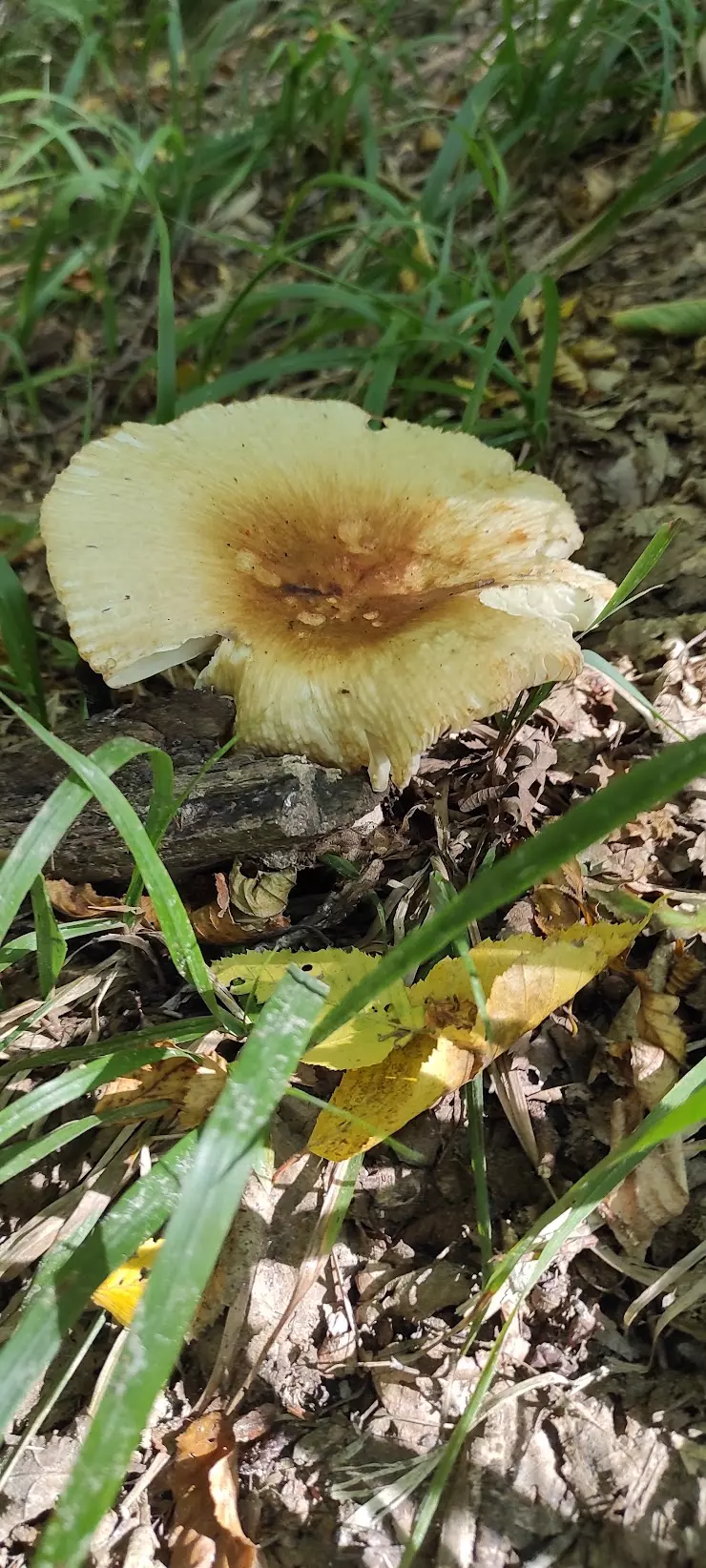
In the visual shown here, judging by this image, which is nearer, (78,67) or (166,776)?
(166,776)

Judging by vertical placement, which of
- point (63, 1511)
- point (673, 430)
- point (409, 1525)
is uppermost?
point (673, 430)

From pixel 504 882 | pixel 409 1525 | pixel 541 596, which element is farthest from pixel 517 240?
pixel 409 1525

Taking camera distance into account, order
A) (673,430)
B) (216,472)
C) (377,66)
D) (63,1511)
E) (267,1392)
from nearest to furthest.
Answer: (63,1511), (267,1392), (216,472), (673,430), (377,66)

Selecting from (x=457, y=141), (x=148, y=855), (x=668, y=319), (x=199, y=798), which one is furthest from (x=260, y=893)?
(x=457, y=141)

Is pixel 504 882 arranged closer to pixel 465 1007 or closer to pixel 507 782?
pixel 465 1007

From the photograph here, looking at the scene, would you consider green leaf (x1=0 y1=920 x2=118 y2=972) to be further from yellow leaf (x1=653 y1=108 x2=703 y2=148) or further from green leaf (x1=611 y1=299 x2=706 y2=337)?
yellow leaf (x1=653 y1=108 x2=703 y2=148)

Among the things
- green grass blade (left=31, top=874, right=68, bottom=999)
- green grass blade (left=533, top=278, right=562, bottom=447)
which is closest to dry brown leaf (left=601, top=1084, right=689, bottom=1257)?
green grass blade (left=31, top=874, right=68, bottom=999)

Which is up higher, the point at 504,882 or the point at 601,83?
the point at 601,83

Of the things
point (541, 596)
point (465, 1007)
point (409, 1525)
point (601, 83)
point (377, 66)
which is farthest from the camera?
point (377, 66)
